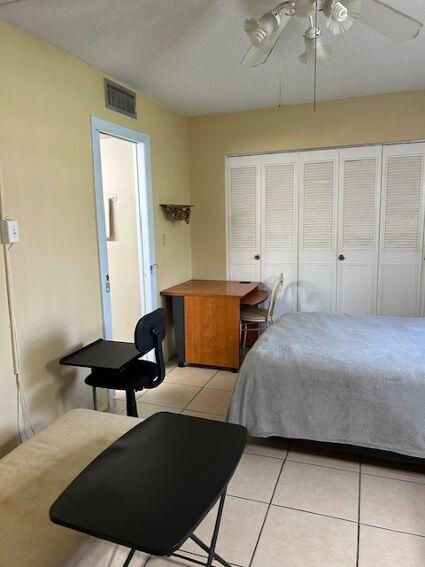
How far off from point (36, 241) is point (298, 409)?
1.86 metres

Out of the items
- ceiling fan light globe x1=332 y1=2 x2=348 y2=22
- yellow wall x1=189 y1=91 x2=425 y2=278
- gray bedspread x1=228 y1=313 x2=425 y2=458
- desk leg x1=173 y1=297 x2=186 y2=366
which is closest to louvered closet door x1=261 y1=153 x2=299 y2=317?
yellow wall x1=189 y1=91 x2=425 y2=278

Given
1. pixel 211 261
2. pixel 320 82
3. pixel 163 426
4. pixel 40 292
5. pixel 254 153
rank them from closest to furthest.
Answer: pixel 163 426 < pixel 40 292 < pixel 320 82 < pixel 254 153 < pixel 211 261

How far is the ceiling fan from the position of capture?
5.76 feet

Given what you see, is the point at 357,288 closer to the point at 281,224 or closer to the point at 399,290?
the point at 399,290

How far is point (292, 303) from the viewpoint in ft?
14.1

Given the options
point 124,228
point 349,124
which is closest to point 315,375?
point 124,228

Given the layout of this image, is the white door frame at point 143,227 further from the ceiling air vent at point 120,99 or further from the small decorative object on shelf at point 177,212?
the small decorative object on shelf at point 177,212

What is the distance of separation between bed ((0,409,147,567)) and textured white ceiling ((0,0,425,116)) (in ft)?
7.01

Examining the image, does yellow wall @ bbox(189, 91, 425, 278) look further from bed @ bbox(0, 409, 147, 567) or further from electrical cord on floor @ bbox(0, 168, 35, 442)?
bed @ bbox(0, 409, 147, 567)

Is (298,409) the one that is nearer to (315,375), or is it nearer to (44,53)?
(315,375)

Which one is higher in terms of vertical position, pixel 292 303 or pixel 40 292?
pixel 40 292

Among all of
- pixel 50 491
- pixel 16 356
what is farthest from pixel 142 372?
pixel 50 491

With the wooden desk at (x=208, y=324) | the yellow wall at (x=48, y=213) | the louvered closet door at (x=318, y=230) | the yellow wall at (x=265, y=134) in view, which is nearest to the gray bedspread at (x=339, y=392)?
the wooden desk at (x=208, y=324)

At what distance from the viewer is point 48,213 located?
2.52 meters
